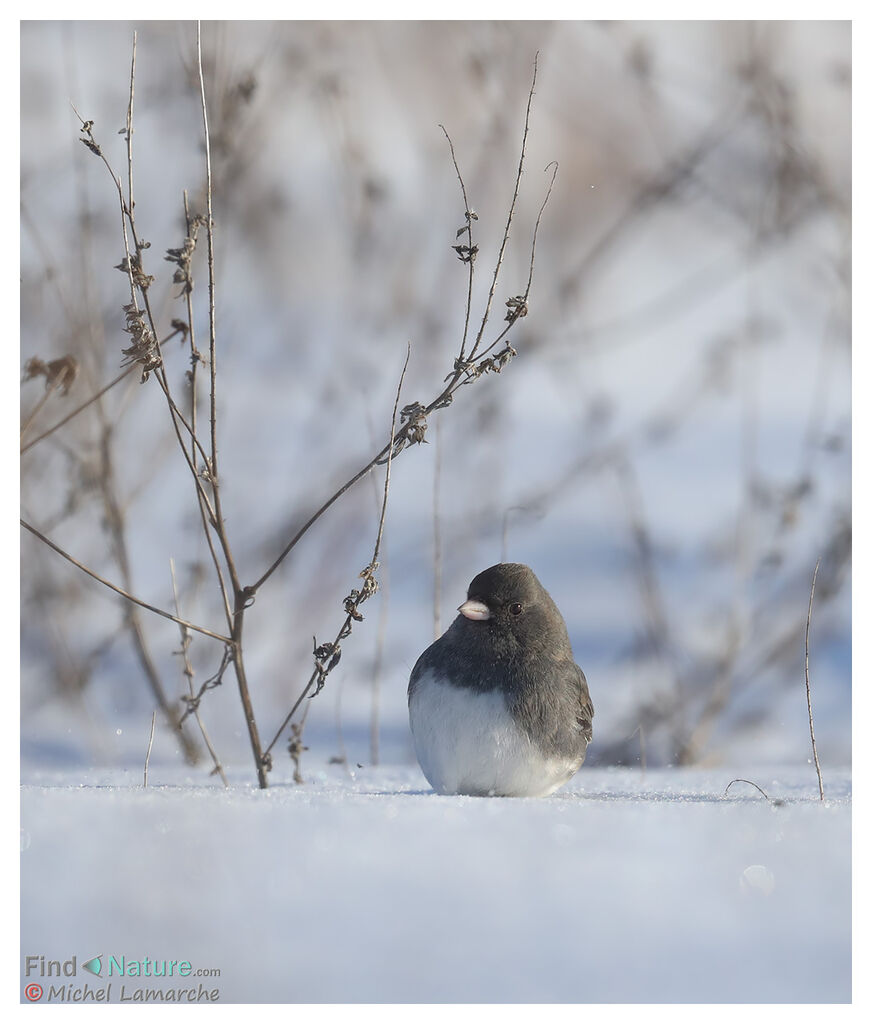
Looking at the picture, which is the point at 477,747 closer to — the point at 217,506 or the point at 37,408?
the point at 217,506

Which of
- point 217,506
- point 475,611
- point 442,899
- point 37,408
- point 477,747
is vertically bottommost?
point 442,899

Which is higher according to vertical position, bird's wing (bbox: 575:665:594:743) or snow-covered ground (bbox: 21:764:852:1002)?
bird's wing (bbox: 575:665:594:743)

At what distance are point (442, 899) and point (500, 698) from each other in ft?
1.53

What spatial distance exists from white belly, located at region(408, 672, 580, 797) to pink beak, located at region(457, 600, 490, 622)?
0.46ft

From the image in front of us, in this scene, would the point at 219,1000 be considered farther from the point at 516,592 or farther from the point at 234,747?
the point at 234,747

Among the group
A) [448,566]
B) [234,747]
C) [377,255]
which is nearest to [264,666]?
[234,747]

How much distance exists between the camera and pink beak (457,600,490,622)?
6.95 ft

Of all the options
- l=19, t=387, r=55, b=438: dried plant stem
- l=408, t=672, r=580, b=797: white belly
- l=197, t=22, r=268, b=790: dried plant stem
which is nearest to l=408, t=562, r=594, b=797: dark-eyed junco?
l=408, t=672, r=580, b=797: white belly

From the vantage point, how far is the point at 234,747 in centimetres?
339

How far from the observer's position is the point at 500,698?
6.74 feet

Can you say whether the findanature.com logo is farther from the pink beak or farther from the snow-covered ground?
the pink beak

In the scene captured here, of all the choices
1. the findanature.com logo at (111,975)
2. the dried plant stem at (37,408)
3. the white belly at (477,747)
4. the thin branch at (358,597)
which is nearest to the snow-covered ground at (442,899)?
the findanature.com logo at (111,975)

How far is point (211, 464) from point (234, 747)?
4.95 feet

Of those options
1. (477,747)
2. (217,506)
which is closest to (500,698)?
(477,747)
